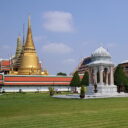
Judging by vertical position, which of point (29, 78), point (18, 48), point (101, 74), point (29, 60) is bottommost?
point (101, 74)

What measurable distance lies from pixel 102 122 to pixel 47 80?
6362 cm

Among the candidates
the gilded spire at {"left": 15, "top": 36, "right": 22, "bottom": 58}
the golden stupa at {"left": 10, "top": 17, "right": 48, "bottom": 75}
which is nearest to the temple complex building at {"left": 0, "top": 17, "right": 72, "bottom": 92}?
the golden stupa at {"left": 10, "top": 17, "right": 48, "bottom": 75}

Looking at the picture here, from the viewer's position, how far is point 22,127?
38.5 feet

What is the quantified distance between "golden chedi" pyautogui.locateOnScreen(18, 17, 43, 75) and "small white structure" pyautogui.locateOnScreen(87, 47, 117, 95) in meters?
35.9

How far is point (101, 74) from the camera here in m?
46.3

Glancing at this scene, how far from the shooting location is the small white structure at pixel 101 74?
45.6 meters

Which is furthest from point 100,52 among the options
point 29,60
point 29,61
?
point 29,60

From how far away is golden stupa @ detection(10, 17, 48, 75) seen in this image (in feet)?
272

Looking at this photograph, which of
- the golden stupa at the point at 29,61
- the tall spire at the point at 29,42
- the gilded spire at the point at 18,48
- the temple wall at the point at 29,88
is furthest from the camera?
the gilded spire at the point at 18,48

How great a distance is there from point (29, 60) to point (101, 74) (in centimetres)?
4200

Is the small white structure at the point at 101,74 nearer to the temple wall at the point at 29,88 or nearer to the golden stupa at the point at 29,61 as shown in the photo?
the temple wall at the point at 29,88

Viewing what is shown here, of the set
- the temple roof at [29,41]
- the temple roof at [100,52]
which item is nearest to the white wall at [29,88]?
the temple roof at [29,41]

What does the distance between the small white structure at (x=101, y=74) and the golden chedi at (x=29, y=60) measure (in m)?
35.9

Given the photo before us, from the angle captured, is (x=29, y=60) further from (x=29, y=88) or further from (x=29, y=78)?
(x=29, y=88)
